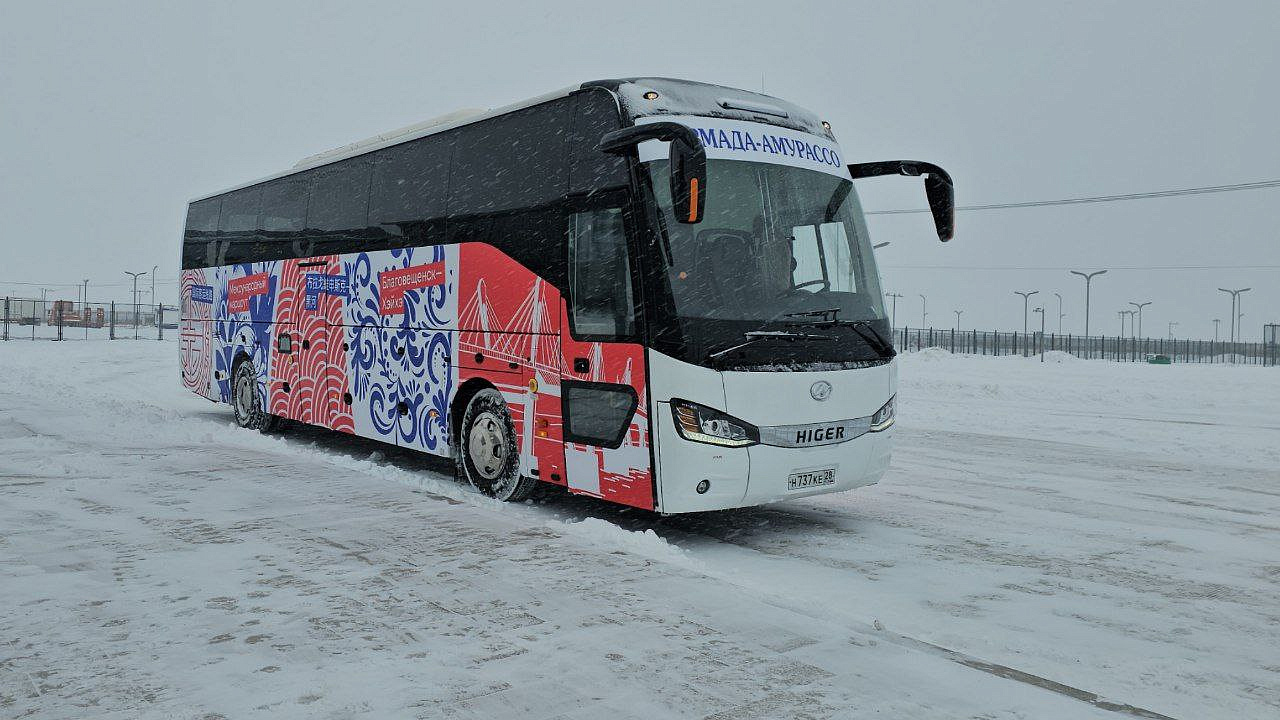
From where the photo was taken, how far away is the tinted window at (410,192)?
9609mm

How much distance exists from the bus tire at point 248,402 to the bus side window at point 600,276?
24.4ft

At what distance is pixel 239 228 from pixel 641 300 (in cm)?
953

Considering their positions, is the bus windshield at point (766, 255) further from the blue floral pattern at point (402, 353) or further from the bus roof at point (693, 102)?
the blue floral pattern at point (402, 353)

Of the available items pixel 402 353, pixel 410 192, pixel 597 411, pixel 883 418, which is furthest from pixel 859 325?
pixel 410 192

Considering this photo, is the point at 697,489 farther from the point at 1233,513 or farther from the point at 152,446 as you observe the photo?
the point at 152,446

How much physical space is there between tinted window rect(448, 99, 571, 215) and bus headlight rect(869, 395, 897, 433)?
308 centimetres

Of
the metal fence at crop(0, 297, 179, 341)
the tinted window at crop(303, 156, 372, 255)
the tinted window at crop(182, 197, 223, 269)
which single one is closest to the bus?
the tinted window at crop(303, 156, 372, 255)

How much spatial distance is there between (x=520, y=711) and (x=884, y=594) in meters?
2.70

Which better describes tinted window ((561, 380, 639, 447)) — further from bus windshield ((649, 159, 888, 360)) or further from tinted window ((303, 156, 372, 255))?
tinted window ((303, 156, 372, 255))

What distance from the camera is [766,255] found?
704 centimetres

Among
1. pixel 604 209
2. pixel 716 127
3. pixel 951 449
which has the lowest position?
pixel 951 449

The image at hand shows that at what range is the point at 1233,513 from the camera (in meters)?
8.67

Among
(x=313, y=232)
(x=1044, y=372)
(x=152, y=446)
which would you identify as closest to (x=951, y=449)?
(x=313, y=232)

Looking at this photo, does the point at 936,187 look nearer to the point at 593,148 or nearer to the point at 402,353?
the point at 593,148
